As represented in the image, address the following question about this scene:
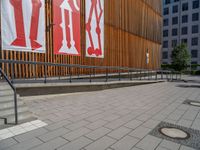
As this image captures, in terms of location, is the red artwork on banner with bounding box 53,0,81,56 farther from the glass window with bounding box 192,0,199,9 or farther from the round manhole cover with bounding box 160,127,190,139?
the glass window with bounding box 192,0,199,9

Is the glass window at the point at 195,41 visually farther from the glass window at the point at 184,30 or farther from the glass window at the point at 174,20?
the glass window at the point at 174,20

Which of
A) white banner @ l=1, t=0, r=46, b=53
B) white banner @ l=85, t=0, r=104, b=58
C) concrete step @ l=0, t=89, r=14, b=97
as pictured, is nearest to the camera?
concrete step @ l=0, t=89, r=14, b=97

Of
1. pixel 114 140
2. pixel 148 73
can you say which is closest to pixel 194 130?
pixel 114 140

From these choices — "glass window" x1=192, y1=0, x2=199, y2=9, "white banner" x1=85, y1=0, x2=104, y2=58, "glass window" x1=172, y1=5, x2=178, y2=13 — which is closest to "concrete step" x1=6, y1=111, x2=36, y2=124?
"white banner" x1=85, y1=0, x2=104, y2=58

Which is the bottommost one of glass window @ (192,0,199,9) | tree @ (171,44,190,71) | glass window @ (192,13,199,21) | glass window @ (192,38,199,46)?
tree @ (171,44,190,71)

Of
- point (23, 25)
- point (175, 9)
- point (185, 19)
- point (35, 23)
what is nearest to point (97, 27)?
point (35, 23)

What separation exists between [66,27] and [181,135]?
7789mm

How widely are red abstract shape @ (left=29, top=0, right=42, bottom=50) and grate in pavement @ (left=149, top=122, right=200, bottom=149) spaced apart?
6622 mm

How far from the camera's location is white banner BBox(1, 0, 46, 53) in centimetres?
626

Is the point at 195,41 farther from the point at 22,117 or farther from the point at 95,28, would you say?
the point at 22,117

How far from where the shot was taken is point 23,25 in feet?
22.1

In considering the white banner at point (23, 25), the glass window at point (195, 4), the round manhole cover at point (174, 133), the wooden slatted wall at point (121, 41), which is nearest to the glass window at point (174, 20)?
the glass window at point (195, 4)

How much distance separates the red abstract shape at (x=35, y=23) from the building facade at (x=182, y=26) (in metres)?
39.2

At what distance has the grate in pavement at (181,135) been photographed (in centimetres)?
275
